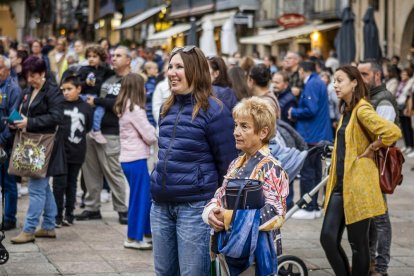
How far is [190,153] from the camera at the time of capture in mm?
6434

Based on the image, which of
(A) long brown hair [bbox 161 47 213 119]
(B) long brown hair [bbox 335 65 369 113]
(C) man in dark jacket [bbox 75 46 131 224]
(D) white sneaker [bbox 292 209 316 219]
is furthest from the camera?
(D) white sneaker [bbox 292 209 316 219]

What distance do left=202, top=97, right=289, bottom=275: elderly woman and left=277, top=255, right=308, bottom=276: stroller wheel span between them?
2333 millimetres

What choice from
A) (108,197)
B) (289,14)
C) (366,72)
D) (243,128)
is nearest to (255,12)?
(289,14)

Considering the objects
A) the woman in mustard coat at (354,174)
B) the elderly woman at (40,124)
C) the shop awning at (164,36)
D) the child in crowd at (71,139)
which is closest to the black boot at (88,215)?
the child in crowd at (71,139)

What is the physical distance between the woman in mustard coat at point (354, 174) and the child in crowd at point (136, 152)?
260 cm

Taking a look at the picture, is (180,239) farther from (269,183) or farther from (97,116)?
(97,116)

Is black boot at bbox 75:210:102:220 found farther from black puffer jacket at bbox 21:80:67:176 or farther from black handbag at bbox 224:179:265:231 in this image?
black handbag at bbox 224:179:265:231

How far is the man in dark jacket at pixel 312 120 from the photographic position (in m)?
12.7

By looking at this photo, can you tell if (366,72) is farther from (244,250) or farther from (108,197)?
(108,197)

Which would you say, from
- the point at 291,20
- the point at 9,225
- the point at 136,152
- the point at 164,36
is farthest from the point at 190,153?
the point at 164,36

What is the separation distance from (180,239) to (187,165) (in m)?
0.46

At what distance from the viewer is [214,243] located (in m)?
5.89

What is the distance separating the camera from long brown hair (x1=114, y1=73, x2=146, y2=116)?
10594mm

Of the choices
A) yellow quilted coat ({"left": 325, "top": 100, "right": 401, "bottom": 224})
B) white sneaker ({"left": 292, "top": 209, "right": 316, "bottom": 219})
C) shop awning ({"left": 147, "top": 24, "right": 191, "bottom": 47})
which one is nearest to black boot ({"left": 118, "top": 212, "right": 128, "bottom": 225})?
white sneaker ({"left": 292, "top": 209, "right": 316, "bottom": 219})
